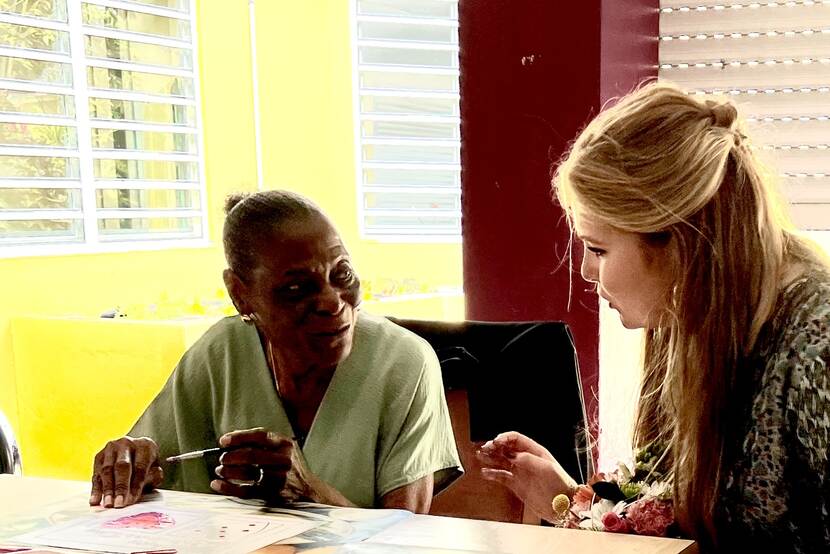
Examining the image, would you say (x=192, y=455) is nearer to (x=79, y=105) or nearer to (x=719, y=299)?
(x=719, y=299)

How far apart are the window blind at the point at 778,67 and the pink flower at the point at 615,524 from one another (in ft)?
3.64

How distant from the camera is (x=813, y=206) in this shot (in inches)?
83.3

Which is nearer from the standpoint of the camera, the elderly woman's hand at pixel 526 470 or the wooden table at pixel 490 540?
the wooden table at pixel 490 540

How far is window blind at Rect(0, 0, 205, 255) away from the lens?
2904 mm

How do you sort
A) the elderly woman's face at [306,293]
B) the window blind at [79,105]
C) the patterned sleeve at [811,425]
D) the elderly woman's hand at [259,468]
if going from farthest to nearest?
the window blind at [79,105] → the elderly woman's face at [306,293] → the elderly woman's hand at [259,468] → the patterned sleeve at [811,425]

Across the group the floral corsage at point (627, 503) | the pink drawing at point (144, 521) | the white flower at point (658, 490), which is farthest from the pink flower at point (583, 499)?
the pink drawing at point (144, 521)

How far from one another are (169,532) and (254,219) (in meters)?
0.55

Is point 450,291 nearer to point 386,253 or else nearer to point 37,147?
point 386,253

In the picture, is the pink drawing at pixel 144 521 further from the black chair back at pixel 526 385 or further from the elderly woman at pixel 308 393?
the black chair back at pixel 526 385

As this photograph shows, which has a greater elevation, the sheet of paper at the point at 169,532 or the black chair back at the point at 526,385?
the black chair back at the point at 526,385

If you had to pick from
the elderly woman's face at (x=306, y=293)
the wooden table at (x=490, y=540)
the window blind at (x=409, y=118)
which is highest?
the window blind at (x=409, y=118)

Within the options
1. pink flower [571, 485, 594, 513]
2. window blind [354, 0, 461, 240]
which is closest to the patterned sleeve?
pink flower [571, 485, 594, 513]

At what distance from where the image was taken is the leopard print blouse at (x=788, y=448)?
112cm

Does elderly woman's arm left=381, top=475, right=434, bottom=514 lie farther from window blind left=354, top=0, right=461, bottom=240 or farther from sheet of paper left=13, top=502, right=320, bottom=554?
window blind left=354, top=0, right=461, bottom=240
